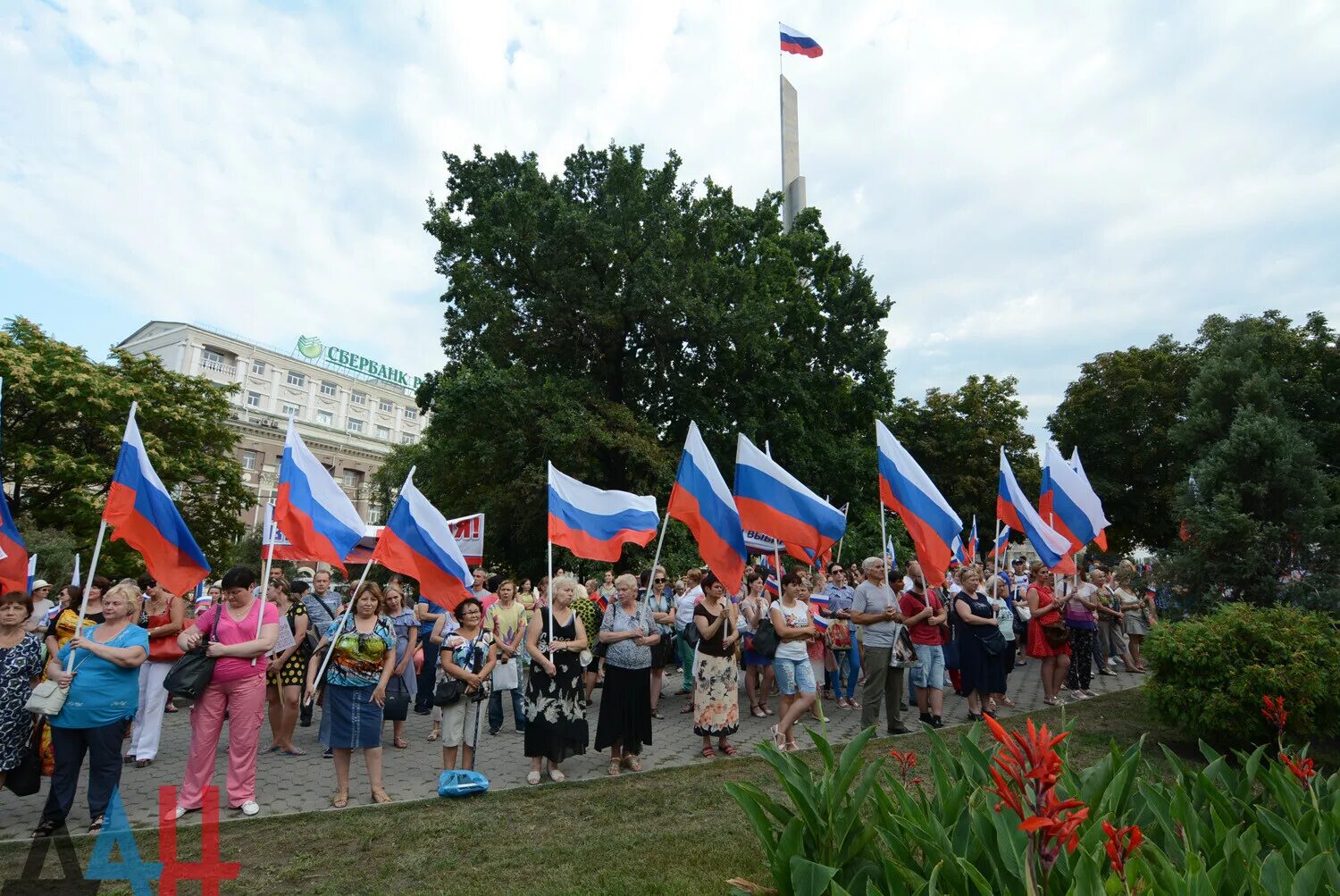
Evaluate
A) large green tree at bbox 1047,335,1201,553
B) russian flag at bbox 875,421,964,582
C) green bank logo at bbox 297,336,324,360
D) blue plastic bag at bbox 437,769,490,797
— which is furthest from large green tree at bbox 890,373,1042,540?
green bank logo at bbox 297,336,324,360

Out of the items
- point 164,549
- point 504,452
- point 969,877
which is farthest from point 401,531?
point 504,452

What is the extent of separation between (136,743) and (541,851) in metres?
5.47

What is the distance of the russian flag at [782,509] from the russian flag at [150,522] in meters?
5.42

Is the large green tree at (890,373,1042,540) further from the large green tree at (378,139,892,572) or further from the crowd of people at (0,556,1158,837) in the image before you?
the crowd of people at (0,556,1158,837)

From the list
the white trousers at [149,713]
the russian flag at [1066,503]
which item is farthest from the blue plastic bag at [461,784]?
the russian flag at [1066,503]

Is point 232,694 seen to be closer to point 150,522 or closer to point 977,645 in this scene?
point 150,522

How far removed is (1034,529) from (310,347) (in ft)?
293

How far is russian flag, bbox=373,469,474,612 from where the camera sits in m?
7.98

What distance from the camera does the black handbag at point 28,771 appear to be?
596 centimetres

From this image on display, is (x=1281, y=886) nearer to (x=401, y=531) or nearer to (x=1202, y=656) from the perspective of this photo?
(x=1202, y=656)

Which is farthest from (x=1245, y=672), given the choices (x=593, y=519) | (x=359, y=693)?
(x=359, y=693)

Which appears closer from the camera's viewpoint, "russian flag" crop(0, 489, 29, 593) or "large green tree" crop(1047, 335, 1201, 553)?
"russian flag" crop(0, 489, 29, 593)

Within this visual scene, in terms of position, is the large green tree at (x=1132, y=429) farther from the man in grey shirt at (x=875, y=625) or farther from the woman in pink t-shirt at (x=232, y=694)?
the woman in pink t-shirt at (x=232, y=694)

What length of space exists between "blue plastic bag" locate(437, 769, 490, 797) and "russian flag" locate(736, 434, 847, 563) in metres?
3.75
